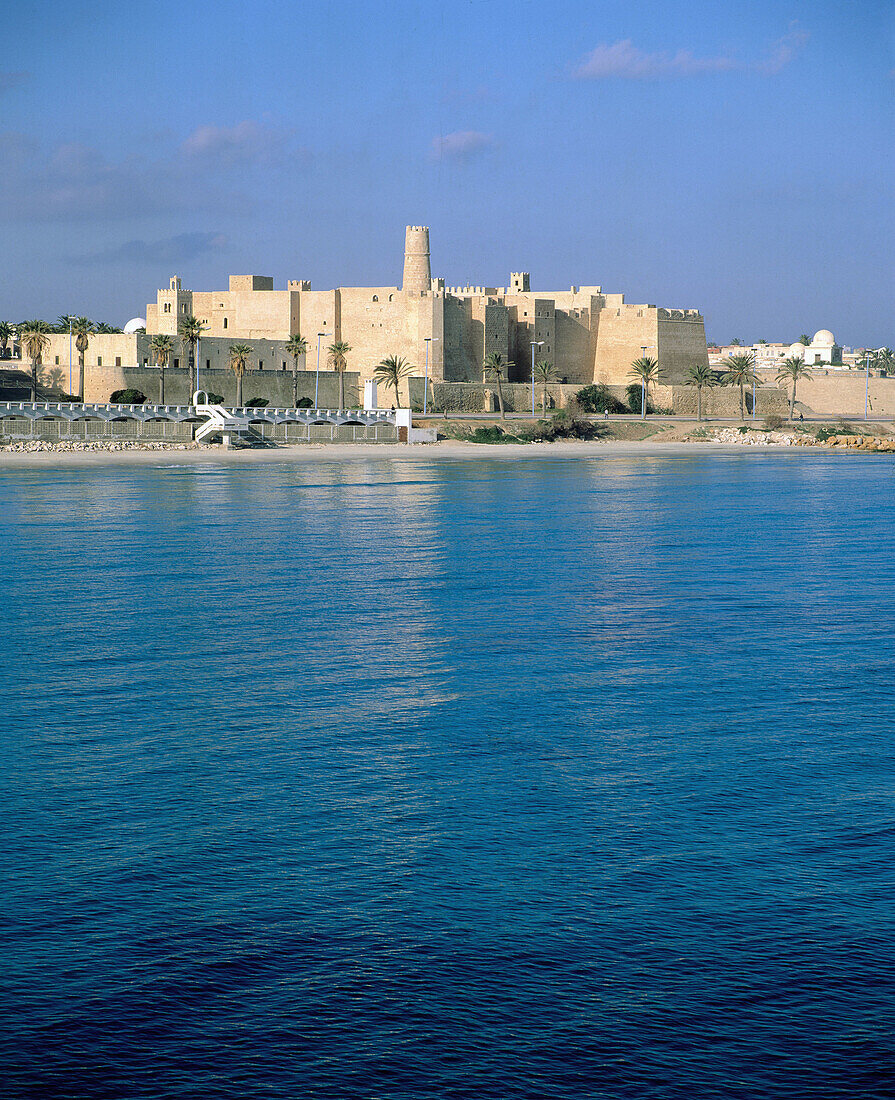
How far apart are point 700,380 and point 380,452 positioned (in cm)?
2503

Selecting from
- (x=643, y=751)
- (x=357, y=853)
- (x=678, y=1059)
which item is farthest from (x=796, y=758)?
(x=678, y=1059)

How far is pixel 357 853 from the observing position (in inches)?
339

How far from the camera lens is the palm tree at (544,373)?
7394 cm

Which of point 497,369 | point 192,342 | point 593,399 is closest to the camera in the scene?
point 192,342

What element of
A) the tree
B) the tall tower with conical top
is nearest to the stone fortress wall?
the tall tower with conical top

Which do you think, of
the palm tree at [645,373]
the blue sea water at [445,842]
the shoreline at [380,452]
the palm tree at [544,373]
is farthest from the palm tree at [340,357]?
the blue sea water at [445,842]

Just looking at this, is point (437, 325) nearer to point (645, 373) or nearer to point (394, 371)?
point (394, 371)

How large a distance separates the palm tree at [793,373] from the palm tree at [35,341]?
4189 cm

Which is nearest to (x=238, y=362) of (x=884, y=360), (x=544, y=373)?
(x=544, y=373)

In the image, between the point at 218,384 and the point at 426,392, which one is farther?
Result: the point at 426,392

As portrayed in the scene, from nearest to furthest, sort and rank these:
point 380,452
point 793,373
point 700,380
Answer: point 380,452
point 700,380
point 793,373

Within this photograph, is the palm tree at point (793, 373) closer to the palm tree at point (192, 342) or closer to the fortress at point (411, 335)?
→ the fortress at point (411, 335)

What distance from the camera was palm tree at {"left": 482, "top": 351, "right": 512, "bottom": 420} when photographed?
2726 inches

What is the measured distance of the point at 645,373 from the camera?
75125 millimetres
